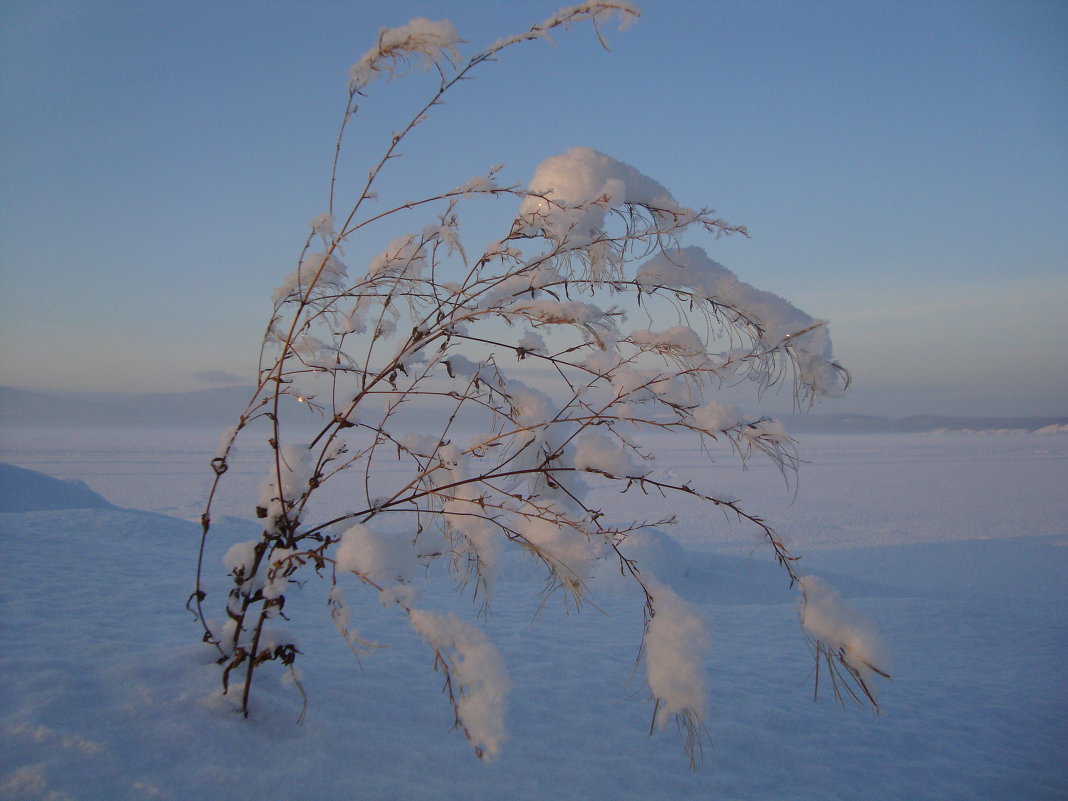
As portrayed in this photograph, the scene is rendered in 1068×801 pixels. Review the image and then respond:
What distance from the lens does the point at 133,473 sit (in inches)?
621

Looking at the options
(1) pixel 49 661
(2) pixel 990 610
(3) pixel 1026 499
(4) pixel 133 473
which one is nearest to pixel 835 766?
(1) pixel 49 661

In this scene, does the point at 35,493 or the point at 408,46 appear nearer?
the point at 408,46

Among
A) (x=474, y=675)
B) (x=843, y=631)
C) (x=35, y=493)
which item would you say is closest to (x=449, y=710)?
(x=474, y=675)

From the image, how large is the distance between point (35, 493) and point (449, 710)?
6910 mm

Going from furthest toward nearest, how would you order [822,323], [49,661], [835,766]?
[835,766], [49,661], [822,323]

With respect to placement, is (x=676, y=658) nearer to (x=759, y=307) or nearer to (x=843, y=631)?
(x=843, y=631)

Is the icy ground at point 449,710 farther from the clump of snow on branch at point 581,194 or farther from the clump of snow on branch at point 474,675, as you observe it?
the clump of snow on branch at point 581,194

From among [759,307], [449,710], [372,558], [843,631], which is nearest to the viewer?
[843,631]

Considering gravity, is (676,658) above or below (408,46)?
below

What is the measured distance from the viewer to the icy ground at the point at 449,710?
151 cm

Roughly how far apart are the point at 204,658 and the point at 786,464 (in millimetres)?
1820

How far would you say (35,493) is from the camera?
6625mm

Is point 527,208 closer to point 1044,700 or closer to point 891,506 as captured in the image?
point 1044,700

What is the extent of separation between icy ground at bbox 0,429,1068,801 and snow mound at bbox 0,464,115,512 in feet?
6.68
